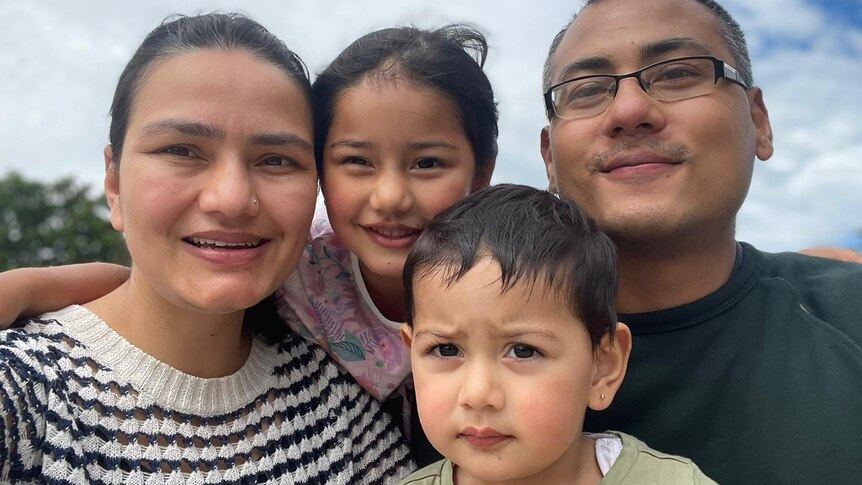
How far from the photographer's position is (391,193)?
8.18ft

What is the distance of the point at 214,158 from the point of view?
2.21 meters

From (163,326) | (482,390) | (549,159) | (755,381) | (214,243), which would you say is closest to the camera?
(482,390)

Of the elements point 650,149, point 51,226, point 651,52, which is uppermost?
point 651,52

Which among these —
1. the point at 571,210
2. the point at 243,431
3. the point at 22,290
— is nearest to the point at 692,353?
the point at 571,210

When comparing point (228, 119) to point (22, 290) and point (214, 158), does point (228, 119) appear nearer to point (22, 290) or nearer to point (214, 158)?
point (214, 158)

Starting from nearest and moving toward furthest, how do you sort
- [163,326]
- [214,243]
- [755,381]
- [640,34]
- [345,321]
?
[214,243]
[163,326]
[755,381]
[640,34]
[345,321]

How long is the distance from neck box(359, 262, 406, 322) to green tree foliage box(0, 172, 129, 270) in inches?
879

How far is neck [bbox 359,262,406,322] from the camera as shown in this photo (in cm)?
287

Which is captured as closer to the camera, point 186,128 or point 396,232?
point 186,128

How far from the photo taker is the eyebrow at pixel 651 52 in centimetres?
264

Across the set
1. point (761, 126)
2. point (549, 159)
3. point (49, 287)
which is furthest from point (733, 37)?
point (49, 287)

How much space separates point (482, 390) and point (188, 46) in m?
1.35

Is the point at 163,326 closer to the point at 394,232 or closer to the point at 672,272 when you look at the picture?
the point at 394,232

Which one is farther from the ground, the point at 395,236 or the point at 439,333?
the point at 395,236
